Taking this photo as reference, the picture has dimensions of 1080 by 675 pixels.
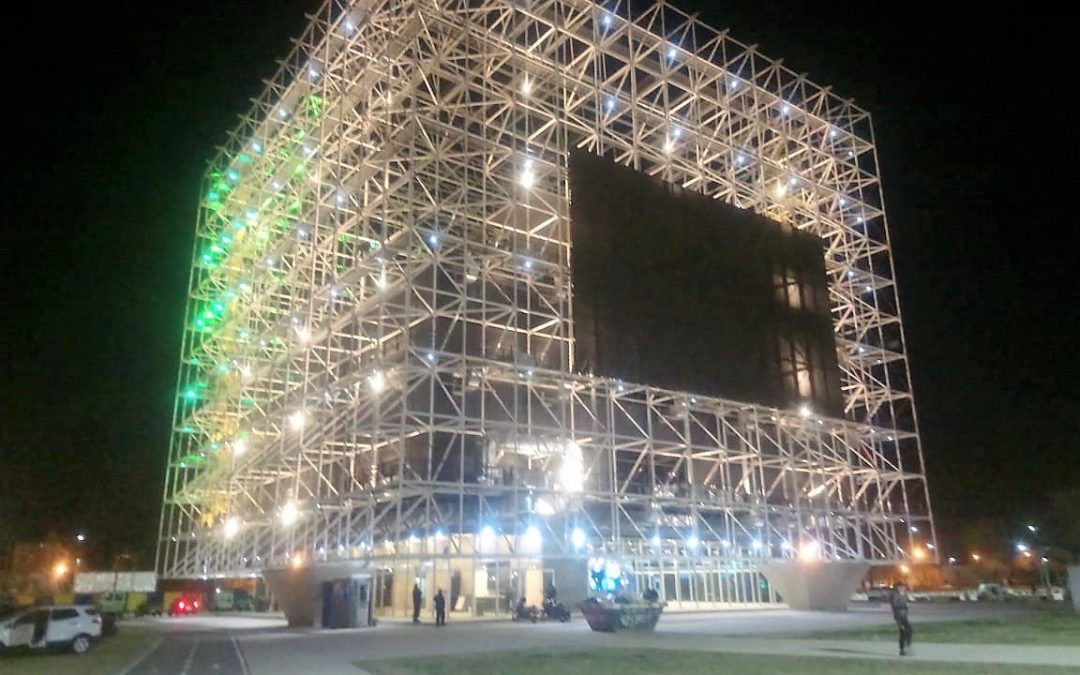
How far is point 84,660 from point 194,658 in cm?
254

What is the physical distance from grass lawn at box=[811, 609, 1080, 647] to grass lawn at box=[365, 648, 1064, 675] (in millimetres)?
4518

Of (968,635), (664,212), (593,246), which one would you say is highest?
(664,212)

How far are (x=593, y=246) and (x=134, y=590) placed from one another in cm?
2901

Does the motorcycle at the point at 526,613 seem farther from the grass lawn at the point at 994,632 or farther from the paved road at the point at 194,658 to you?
the grass lawn at the point at 994,632

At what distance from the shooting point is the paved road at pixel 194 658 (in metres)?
13.7

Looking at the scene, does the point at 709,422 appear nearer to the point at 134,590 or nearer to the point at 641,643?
the point at 641,643

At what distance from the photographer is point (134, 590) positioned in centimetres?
3953

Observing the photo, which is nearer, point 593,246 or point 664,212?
point 593,246

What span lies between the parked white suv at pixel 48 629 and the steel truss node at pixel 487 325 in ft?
22.9

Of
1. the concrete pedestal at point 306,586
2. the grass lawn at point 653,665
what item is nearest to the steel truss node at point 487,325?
the concrete pedestal at point 306,586

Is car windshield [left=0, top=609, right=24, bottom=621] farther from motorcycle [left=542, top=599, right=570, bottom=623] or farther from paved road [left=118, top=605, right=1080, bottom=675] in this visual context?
motorcycle [left=542, top=599, right=570, bottom=623]

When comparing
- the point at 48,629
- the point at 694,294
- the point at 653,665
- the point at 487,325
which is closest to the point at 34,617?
the point at 48,629

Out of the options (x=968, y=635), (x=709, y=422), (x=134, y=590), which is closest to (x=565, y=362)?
(x=709, y=422)

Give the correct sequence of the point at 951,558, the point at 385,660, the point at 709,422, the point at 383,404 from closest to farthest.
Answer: the point at 385,660 → the point at 383,404 → the point at 709,422 → the point at 951,558
